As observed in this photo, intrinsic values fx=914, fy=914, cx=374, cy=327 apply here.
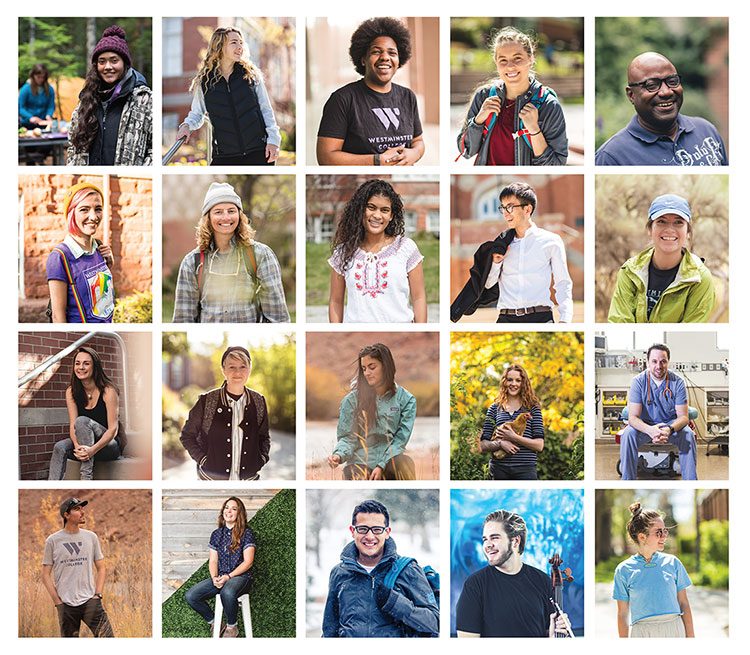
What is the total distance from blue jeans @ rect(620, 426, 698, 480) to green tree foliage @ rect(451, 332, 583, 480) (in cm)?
19

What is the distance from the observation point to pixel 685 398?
3.81 meters

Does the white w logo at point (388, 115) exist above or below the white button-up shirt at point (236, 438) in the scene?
above

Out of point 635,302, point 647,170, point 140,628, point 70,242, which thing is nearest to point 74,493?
point 140,628

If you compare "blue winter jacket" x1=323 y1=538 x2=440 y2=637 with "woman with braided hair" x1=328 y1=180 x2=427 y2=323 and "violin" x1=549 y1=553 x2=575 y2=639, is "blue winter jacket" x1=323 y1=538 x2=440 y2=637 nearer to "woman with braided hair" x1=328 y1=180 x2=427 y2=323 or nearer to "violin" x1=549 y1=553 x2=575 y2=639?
"violin" x1=549 y1=553 x2=575 y2=639

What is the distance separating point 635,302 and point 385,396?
1117 millimetres

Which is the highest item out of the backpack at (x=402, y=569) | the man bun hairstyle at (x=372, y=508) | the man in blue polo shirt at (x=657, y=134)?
the man in blue polo shirt at (x=657, y=134)

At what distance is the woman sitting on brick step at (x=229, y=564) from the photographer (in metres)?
3.81

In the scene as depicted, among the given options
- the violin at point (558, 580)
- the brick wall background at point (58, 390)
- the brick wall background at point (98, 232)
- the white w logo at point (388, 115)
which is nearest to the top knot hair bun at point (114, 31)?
the brick wall background at point (98, 232)

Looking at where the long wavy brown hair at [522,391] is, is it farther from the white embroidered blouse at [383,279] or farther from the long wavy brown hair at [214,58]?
the long wavy brown hair at [214,58]

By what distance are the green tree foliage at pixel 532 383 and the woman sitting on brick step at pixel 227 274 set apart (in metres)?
0.80

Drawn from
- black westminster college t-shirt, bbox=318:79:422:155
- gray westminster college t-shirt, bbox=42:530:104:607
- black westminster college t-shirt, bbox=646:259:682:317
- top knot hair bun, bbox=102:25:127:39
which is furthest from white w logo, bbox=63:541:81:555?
black westminster college t-shirt, bbox=646:259:682:317

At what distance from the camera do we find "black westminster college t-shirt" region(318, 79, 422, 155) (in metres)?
3.84
